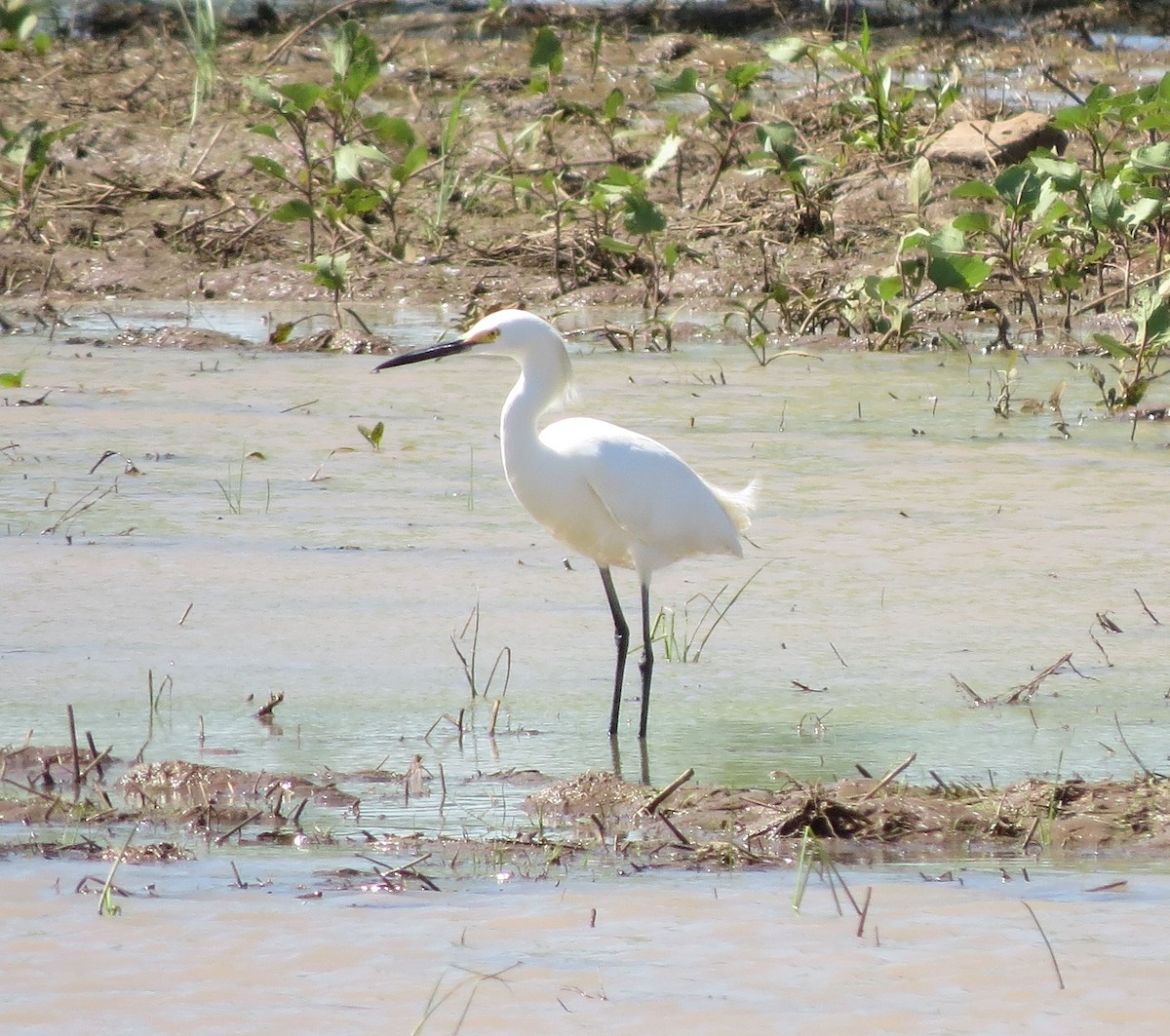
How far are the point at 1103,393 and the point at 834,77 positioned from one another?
6.15m

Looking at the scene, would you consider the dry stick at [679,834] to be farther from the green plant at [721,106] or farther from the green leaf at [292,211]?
the green plant at [721,106]

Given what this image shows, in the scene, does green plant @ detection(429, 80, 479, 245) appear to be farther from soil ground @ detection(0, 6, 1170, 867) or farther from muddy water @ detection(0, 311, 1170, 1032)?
muddy water @ detection(0, 311, 1170, 1032)

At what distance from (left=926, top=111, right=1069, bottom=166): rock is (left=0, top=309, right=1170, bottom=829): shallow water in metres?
2.74

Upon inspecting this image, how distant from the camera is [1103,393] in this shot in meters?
7.18

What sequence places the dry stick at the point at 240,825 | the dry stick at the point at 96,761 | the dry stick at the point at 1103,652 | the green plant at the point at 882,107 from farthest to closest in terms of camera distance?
the green plant at the point at 882,107, the dry stick at the point at 1103,652, the dry stick at the point at 96,761, the dry stick at the point at 240,825

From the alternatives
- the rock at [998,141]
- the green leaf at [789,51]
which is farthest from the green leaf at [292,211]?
the rock at [998,141]

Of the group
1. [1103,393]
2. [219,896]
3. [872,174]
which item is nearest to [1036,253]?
[872,174]

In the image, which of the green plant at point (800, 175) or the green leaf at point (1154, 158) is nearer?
the green leaf at point (1154, 158)

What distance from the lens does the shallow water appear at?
376cm

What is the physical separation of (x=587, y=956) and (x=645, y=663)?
140 cm

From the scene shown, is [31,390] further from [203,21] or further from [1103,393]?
[1103,393]

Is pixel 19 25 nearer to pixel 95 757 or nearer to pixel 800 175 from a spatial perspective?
pixel 800 175

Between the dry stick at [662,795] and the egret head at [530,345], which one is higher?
the egret head at [530,345]

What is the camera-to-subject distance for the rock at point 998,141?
1026cm
